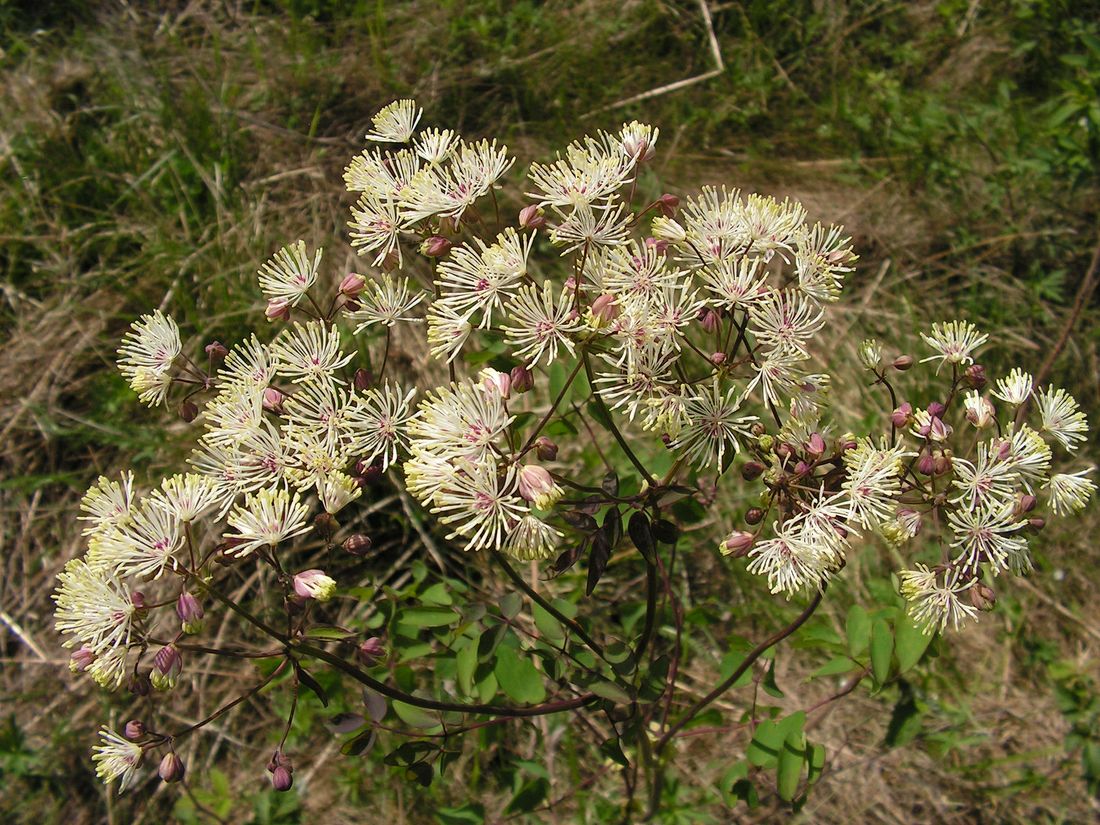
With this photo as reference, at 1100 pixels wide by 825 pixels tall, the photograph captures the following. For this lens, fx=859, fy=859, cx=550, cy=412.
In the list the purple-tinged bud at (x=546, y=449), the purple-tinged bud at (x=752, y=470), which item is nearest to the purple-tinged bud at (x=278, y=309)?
the purple-tinged bud at (x=546, y=449)

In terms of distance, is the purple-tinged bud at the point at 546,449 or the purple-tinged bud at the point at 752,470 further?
the purple-tinged bud at the point at 752,470

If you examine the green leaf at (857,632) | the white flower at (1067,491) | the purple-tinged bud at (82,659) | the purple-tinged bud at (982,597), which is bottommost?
the green leaf at (857,632)

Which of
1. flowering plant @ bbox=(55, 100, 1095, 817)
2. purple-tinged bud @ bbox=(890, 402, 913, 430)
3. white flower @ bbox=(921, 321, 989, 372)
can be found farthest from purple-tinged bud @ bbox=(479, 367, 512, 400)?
white flower @ bbox=(921, 321, 989, 372)

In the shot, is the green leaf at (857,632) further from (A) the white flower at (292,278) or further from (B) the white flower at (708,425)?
(A) the white flower at (292,278)

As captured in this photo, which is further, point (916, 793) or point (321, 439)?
point (916, 793)

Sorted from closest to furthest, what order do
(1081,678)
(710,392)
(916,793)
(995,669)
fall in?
(710,392) < (1081,678) < (916,793) < (995,669)

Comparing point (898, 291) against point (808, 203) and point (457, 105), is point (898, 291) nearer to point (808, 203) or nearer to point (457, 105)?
point (808, 203)

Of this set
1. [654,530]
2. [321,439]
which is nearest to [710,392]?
[654,530]

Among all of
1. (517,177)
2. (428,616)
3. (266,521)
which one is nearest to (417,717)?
(428,616)
